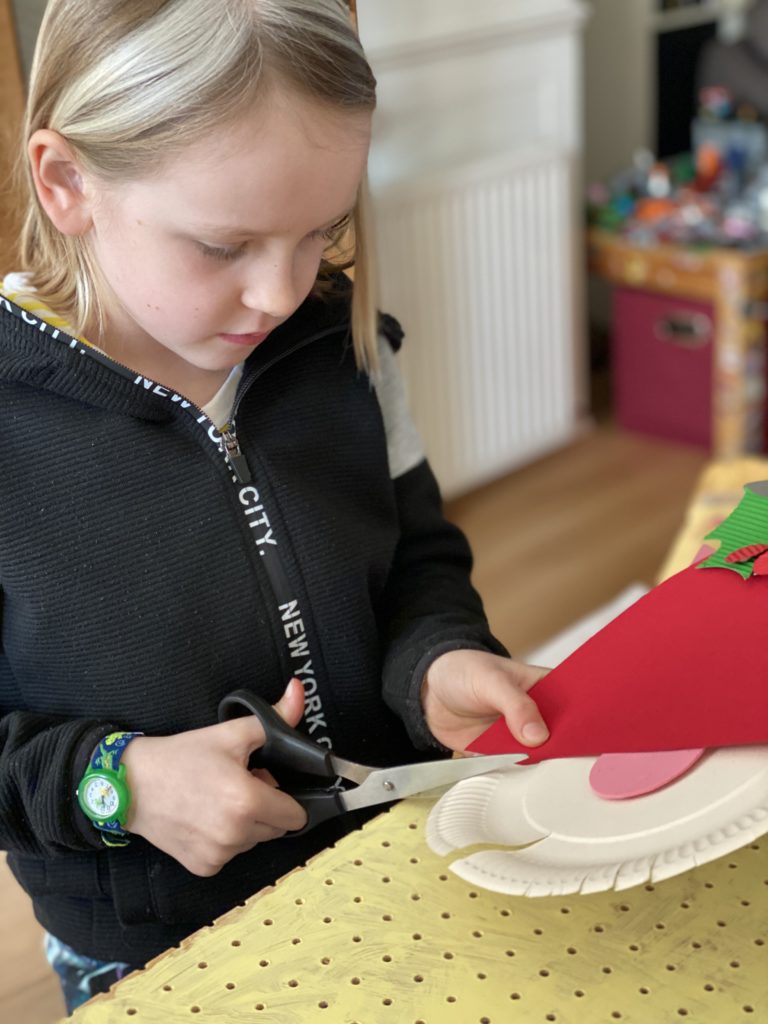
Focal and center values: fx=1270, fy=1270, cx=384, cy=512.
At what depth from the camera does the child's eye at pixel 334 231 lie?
677 mm

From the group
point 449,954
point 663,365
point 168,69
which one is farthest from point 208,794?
point 663,365

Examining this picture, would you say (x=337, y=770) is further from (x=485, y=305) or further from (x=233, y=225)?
(x=485, y=305)

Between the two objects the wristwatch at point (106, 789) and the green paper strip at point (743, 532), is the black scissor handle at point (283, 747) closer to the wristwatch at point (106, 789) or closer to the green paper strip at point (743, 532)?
the wristwatch at point (106, 789)

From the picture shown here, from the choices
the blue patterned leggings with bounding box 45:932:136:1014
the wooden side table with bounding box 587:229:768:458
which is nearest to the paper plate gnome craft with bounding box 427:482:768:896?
the blue patterned leggings with bounding box 45:932:136:1014

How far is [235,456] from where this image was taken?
30.1 inches

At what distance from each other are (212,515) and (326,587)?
0.09 m

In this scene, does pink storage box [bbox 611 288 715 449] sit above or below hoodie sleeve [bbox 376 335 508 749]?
below

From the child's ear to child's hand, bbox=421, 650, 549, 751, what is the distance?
0.33m

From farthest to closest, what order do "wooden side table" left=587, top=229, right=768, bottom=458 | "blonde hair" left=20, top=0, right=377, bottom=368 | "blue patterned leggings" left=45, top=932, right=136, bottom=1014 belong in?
"wooden side table" left=587, top=229, right=768, bottom=458
"blue patterned leggings" left=45, top=932, right=136, bottom=1014
"blonde hair" left=20, top=0, right=377, bottom=368

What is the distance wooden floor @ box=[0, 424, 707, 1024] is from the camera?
220 centimetres

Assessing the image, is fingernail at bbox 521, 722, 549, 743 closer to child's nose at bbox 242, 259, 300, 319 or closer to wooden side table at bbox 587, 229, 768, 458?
child's nose at bbox 242, 259, 300, 319

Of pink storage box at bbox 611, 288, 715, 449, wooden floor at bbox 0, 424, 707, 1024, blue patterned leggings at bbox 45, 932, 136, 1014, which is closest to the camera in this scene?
blue patterned leggings at bbox 45, 932, 136, 1014

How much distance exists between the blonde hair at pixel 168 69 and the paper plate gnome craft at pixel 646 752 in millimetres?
303

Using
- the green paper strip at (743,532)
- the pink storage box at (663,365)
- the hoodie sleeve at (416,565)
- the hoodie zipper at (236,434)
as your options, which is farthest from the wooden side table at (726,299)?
the green paper strip at (743,532)
